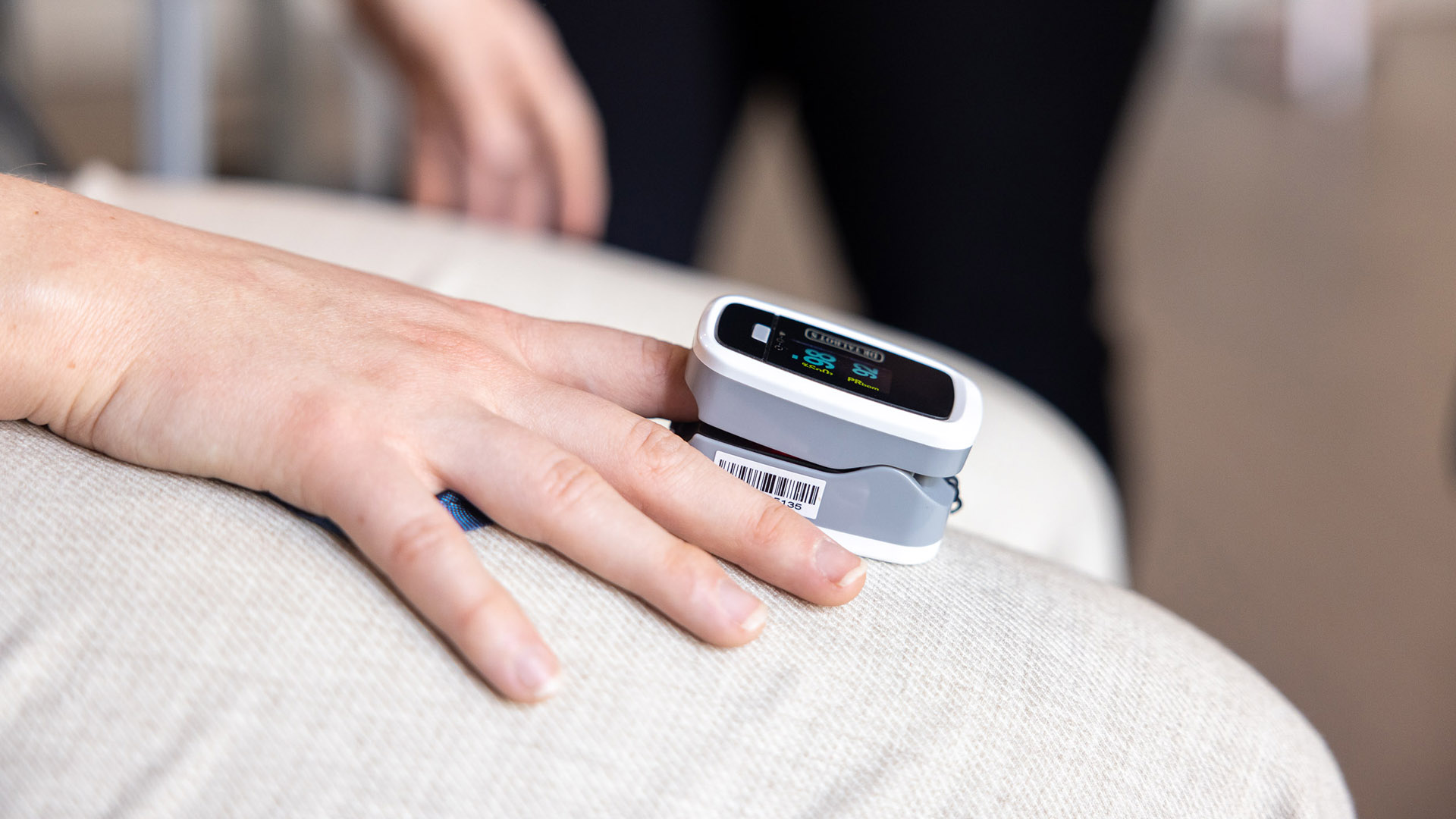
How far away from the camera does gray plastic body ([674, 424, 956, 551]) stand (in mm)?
535

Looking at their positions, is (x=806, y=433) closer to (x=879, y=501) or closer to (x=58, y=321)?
(x=879, y=501)

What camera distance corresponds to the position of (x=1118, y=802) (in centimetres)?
47

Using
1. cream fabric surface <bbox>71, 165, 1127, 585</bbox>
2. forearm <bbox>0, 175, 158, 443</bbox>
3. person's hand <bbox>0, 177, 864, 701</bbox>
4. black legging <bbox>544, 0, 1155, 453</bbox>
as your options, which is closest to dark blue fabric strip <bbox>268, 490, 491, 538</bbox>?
person's hand <bbox>0, 177, 864, 701</bbox>

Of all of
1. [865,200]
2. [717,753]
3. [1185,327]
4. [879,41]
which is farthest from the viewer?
[1185,327]

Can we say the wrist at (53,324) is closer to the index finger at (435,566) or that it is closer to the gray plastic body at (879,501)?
the index finger at (435,566)

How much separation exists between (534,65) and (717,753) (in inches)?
34.7

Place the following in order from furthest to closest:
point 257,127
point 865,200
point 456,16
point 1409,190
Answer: point 1409,190
point 257,127
point 865,200
point 456,16

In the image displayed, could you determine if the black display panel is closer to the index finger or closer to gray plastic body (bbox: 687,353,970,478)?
gray plastic body (bbox: 687,353,970,478)

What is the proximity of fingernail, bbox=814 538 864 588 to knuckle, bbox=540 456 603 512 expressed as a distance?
12cm

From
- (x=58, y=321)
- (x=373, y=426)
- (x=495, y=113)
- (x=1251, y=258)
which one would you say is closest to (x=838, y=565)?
(x=373, y=426)

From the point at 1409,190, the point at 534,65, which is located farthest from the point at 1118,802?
the point at 1409,190

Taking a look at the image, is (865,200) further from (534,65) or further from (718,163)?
(534,65)

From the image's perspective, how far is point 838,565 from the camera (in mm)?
504

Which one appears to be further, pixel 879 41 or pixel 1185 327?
pixel 1185 327
